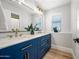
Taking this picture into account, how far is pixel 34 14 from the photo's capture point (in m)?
3.38

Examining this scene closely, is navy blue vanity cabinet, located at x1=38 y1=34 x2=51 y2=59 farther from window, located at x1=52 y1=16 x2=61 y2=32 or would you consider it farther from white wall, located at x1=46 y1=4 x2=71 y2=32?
white wall, located at x1=46 y1=4 x2=71 y2=32

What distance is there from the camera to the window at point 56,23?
3.97m

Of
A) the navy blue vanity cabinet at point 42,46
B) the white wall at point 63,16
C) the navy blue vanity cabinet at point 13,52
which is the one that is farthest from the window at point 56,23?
the navy blue vanity cabinet at point 13,52

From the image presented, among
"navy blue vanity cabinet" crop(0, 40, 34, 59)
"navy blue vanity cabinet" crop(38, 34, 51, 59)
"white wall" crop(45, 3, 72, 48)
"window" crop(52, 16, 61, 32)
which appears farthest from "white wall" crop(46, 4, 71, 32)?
"navy blue vanity cabinet" crop(0, 40, 34, 59)

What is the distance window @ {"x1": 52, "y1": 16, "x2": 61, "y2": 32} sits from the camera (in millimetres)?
3969

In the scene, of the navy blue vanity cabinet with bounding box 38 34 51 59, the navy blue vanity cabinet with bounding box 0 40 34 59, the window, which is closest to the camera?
the navy blue vanity cabinet with bounding box 0 40 34 59

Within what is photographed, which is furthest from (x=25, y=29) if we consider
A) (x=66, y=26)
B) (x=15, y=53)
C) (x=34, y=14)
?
(x=66, y=26)

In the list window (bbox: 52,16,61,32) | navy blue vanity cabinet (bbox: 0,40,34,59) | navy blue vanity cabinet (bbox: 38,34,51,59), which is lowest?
navy blue vanity cabinet (bbox: 38,34,51,59)

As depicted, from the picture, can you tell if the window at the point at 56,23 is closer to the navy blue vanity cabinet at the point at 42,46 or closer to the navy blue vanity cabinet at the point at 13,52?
the navy blue vanity cabinet at the point at 42,46

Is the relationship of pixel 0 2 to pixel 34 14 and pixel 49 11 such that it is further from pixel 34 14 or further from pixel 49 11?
pixel 49 11

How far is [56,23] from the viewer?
161 inches

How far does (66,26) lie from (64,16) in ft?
1.62

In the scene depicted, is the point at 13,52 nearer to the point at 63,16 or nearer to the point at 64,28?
the point at 64,28

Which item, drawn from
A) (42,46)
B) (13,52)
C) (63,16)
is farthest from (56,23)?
(13,52)
